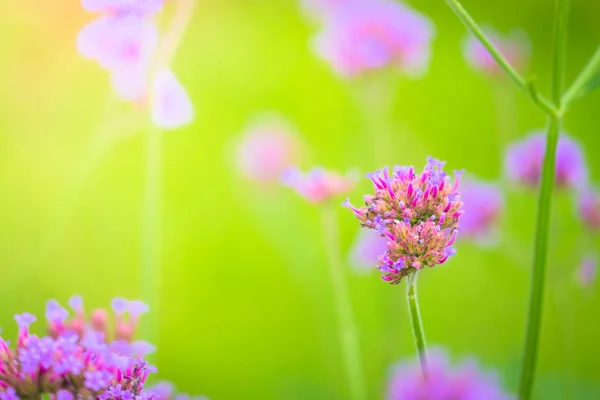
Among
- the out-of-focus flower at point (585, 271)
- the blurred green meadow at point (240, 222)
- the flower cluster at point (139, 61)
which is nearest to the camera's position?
the flower cluster at point (139, 61)

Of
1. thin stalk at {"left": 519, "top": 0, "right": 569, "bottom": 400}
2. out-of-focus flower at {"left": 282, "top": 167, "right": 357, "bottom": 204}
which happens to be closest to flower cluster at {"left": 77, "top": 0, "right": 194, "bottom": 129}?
out-of-focus flower at {"left": 282, "top": 167, "right": 357, "bottom": 204}

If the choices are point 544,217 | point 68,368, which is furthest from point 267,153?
point 68,368

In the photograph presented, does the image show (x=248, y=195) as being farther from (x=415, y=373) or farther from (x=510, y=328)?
(x=415, y=373)

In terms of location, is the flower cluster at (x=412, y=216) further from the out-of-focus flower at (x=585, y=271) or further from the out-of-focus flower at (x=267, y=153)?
the out-of-focus flower at (x=267, y=153)

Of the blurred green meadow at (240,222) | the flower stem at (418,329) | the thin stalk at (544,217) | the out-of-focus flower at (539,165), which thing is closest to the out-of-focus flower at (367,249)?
the blurred green meadow at (240,222)

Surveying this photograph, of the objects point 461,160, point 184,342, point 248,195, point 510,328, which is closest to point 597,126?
point 461,160

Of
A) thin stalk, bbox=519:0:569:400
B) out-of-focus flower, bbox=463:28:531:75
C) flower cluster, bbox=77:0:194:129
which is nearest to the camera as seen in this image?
thin stalk, bbox=519:0:569:400

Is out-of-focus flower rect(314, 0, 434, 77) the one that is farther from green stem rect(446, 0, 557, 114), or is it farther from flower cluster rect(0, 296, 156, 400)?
flower cluster rect(0, 296, 156, 400)
